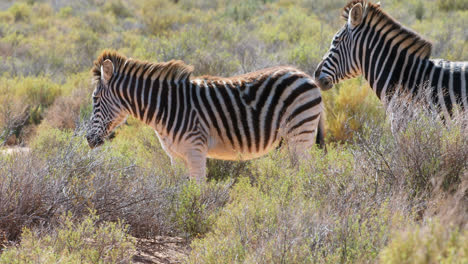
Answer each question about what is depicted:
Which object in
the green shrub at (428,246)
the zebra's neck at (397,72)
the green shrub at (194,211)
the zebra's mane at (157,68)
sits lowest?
the green shrub at (194,211)

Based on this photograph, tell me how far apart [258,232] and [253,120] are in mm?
2425

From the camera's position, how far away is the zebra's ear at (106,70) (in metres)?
6.21

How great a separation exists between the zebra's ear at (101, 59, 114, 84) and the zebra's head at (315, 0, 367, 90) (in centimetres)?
274

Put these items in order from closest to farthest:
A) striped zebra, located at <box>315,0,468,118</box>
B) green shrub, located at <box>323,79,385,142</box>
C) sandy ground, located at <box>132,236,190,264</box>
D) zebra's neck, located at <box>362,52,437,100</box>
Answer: sandy ground, located at <box>132,236,190,264</box>
striped zebra, located at <box>315,0,468,118</box>
zebra's neck, located at <box>362,52,437,100</box>
green shrub, located at <box>323,79,385,142</box>

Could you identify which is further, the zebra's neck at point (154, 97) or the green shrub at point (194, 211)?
the zebra's neck at point (154, 97)

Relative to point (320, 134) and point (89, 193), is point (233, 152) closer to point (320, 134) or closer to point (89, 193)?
point (320, 134)

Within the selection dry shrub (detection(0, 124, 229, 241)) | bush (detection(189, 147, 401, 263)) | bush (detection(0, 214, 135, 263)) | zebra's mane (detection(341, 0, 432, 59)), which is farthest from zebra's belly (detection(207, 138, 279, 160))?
bush (detection(0, 214, 135, 263))

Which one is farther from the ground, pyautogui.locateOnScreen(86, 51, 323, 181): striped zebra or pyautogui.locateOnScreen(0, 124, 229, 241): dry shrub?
pyautogui.locateOnScreen(86, 51, 323, 181): striped zebra

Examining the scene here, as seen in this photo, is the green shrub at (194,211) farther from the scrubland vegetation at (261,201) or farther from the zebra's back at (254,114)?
the zebra's back at (254,114)

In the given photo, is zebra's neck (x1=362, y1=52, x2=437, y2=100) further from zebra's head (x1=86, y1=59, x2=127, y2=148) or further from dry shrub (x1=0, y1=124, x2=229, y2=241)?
zebra's head (x1=86, y1=59, x2=127, y2=148)

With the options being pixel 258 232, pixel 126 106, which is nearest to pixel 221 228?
pixel 258 232

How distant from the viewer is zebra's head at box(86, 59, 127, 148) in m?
6.27

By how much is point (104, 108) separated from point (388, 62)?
3.50m

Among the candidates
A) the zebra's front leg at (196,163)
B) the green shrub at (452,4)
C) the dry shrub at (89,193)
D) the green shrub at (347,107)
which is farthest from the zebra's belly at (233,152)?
the green shrub at (452,4)
